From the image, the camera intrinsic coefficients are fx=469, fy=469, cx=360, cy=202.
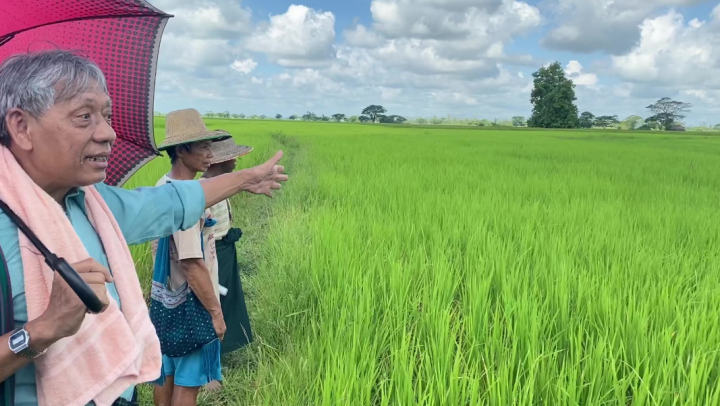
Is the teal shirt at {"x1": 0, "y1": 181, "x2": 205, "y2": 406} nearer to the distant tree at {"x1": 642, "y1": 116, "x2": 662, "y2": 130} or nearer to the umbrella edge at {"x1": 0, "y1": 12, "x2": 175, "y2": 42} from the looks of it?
the umbrella edge at {"x1": 0, "y1": 12, "x2": 175, "y2": 42}

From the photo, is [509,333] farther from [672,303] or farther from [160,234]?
[160,234]

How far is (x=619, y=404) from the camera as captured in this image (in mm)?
1451

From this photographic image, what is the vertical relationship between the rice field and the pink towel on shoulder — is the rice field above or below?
below

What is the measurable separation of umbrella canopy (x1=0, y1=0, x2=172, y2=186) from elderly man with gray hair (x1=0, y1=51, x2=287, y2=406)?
18.0 inches

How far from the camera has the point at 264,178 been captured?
157cm

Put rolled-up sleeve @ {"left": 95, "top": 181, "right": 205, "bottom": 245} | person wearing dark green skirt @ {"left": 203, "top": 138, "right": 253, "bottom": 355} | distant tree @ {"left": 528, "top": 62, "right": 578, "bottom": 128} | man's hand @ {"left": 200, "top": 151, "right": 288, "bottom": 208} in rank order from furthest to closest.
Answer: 1. distant tree @ {"left": 528, "top": 62, "right": 578, "bottom": 128}
2. person wearing dark green skirt @ {"left": 203, "top": 138, "right": 253, "bottom": 355}
3. man's hand @ {"left": 200, "top": 151, "right": 288, "bottom": 208}
4. rolled-up sleeve @ {"left": 95, "top": 181, "right": 205, "bottom": 245}

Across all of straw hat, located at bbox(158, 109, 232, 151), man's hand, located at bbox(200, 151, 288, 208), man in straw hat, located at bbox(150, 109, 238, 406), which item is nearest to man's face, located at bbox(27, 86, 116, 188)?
man's hand, located at bbox(200, 151, 288, 208)

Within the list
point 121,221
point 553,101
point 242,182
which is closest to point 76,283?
point 121,221

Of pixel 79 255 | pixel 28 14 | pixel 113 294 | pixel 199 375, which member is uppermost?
pixel 28 14

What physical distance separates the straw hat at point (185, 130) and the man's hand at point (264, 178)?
1.55 feet

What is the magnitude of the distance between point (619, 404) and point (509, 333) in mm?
442

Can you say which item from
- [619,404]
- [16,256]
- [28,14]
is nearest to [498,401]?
[619,404]

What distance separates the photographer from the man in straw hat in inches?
70.0

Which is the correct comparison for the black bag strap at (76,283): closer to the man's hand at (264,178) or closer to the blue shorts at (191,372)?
the man's hand at (264,178)
